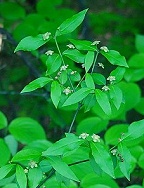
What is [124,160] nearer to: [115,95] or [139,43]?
[115,95]

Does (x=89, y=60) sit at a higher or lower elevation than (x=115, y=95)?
higher

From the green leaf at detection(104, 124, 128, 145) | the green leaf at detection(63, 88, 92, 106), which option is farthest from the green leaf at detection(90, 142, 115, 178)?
the green leaf at detection(104, 124, 128, 145)

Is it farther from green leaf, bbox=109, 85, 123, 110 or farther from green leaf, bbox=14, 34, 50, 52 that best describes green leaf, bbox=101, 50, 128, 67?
→ green leaf, bbox=14, 34, 50, 52

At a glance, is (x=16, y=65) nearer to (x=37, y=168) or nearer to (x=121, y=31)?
(x=121, y=31)

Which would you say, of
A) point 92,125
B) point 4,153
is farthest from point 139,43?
point 4,153

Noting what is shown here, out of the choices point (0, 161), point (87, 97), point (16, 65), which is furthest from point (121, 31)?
point (87, 97)
